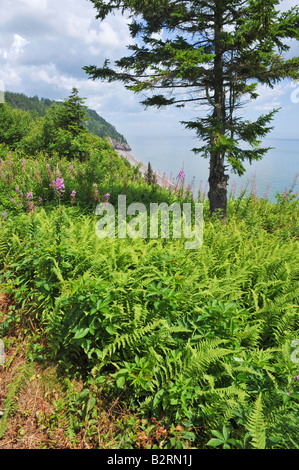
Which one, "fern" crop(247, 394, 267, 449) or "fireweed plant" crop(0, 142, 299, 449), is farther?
"fireweed plant" crop(0, 142, 299, 449)

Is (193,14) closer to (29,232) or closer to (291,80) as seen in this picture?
(291,80)

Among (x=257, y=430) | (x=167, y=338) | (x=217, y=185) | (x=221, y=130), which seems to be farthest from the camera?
(x=217, y=185)

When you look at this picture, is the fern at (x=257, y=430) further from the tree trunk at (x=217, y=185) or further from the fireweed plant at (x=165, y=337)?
the tree trunk at (x=217, y=185)

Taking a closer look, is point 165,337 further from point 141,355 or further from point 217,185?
point 217,185

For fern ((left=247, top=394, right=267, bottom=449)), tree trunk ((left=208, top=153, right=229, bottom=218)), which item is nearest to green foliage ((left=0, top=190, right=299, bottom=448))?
fern ((left=247, top=394, right=267, bottom=449))

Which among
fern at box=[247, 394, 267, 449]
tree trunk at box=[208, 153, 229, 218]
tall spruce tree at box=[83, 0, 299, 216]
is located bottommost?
fern at box=[247, 394, 267, 449]

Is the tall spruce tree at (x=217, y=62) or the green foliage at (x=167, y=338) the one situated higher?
the tall spruce tree at (x=217, y=62)

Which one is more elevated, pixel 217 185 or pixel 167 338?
pixel 217 185

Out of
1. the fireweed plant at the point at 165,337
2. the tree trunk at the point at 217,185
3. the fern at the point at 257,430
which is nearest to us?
the fern at the point at 257,430

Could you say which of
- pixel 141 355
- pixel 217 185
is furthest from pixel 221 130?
pixel 141 355

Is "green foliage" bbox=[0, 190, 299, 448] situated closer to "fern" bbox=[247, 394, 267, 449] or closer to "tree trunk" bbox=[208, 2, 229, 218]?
"fern" bbox=[247, 394, 267, 449]

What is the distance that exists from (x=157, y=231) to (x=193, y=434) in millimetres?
3262

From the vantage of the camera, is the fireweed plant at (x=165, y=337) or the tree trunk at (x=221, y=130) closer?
A: the fireweed plant at (x=165, y=337)

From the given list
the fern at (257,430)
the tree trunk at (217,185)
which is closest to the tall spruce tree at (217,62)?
the tree trunk at (217,185)
